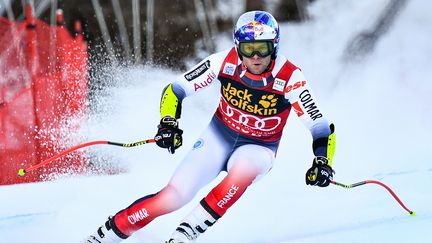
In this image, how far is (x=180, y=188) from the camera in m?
2.55

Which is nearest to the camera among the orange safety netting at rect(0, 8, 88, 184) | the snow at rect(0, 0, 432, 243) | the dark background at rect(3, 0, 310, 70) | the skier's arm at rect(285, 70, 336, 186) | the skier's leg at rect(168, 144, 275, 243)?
the skier's leg at rect(168, 144, 275, 243)

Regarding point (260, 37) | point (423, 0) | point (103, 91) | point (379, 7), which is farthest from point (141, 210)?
point (423, 0)

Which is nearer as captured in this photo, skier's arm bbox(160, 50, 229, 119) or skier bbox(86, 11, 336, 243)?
skier bbox(86, 11, 336, 243)

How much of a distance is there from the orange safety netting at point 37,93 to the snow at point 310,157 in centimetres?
21

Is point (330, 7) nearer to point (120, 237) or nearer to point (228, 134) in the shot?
point (228, 134)

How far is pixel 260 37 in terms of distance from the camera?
98.8 inches

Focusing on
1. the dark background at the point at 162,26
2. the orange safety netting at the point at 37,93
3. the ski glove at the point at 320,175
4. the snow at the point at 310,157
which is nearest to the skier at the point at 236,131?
the ski glove at the point at 320,175

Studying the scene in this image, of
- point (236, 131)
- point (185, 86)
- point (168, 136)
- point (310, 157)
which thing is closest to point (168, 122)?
point (168, 136)

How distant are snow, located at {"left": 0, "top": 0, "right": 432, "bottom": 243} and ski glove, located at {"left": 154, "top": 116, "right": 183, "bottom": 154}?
0.80 m

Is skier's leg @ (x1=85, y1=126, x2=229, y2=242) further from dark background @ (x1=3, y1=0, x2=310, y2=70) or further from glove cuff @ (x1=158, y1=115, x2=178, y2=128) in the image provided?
dark background @ (x1=3, y1=0, x2=310, y2=70)

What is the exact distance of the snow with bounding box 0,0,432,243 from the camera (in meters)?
3.43

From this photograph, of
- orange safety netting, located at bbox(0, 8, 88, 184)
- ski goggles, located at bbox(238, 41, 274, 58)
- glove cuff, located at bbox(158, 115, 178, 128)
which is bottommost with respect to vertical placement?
glove cuff, located at bbox(158, 115, 178, 128)

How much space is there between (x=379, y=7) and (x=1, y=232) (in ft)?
11.5

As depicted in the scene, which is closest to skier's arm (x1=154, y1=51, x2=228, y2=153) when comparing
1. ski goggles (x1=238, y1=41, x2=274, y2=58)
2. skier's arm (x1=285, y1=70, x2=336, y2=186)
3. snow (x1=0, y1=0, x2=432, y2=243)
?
ski goggles (x1=238, y1=41, x2=274, y2=58)
